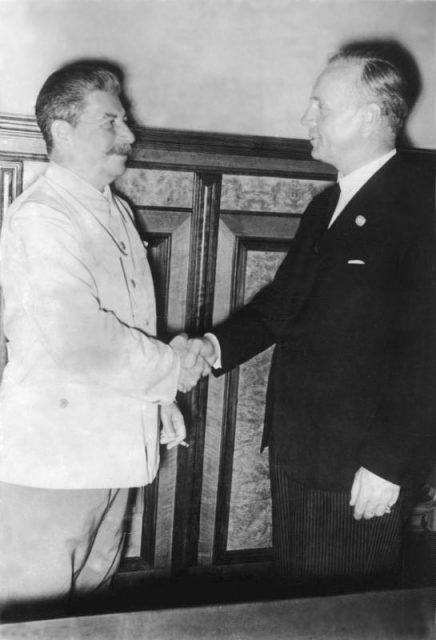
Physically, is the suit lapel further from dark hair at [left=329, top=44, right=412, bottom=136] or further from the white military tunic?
the white military tunic

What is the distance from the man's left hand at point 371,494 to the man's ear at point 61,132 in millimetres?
1197

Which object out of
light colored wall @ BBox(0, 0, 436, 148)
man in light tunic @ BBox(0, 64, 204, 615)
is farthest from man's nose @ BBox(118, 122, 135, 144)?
light colored wall @ BBox(0, 0, 436, 148)

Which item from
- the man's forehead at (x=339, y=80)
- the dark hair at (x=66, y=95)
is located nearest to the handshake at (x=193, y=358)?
the dark hair at (x=66, y=95)

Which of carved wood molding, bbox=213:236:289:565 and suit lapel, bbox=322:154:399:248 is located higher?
suit lapel, bbox=322:154:399:248

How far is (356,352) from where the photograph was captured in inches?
66.5

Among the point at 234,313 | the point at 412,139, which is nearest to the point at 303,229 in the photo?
the point at 234,313

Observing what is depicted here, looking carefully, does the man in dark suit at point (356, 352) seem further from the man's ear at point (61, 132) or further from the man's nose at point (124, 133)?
the man's ear at point (61, 132)

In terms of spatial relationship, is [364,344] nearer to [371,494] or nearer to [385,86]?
[371,494]

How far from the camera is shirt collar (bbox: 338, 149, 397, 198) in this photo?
5.65 ft

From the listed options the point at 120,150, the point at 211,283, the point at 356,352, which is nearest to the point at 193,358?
the point at 211,283

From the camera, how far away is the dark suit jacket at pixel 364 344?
1.56 meters

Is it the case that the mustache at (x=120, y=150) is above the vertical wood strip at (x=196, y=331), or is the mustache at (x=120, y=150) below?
above

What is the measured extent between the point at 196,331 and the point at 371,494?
38.2 inches

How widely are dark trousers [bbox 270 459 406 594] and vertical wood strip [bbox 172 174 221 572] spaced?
1.87 ft
